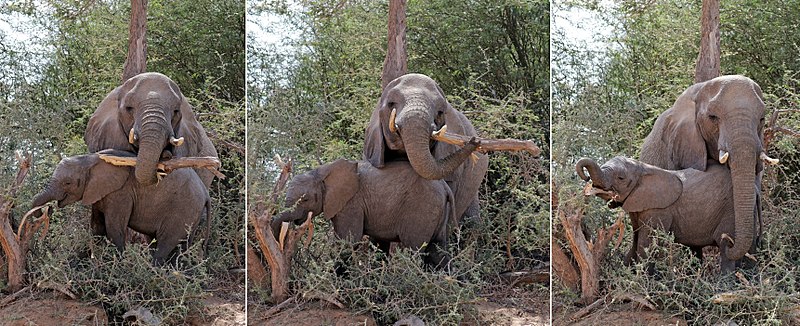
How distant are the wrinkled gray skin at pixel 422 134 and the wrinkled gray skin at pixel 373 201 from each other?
94 millimetres

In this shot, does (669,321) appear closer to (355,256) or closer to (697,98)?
(697,98)

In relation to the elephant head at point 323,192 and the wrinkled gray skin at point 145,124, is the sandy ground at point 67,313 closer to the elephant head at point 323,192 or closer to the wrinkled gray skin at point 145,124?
the wrinkled gray skin at point 145,124

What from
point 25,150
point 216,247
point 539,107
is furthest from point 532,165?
point 25,150

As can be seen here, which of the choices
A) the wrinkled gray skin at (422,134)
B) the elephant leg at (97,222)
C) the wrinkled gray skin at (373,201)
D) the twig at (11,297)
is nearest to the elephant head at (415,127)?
the wrinkled gray skin at (422,134)

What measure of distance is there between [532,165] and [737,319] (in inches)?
52.7

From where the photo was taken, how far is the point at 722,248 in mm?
5543

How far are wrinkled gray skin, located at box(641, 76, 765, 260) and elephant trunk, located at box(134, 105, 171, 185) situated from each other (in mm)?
2591

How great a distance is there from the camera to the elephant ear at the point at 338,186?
5352mm

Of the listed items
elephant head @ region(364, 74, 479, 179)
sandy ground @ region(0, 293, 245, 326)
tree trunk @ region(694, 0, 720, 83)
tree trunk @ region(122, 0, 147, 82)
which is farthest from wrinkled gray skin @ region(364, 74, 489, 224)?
tree trunk @ region(694, 0, 720, 83)

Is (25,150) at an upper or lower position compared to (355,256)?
upper

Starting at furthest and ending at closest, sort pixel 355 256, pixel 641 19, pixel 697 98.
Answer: pixel 641 19
pixel 697 98
pixel 355 256

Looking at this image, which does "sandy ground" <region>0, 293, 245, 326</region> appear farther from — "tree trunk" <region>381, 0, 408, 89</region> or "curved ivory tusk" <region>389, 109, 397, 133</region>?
"tree trunk" <region>381, 0, 408, 89</region>

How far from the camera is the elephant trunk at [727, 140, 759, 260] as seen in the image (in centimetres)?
540

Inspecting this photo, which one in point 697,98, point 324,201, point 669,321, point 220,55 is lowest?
point 669,321
